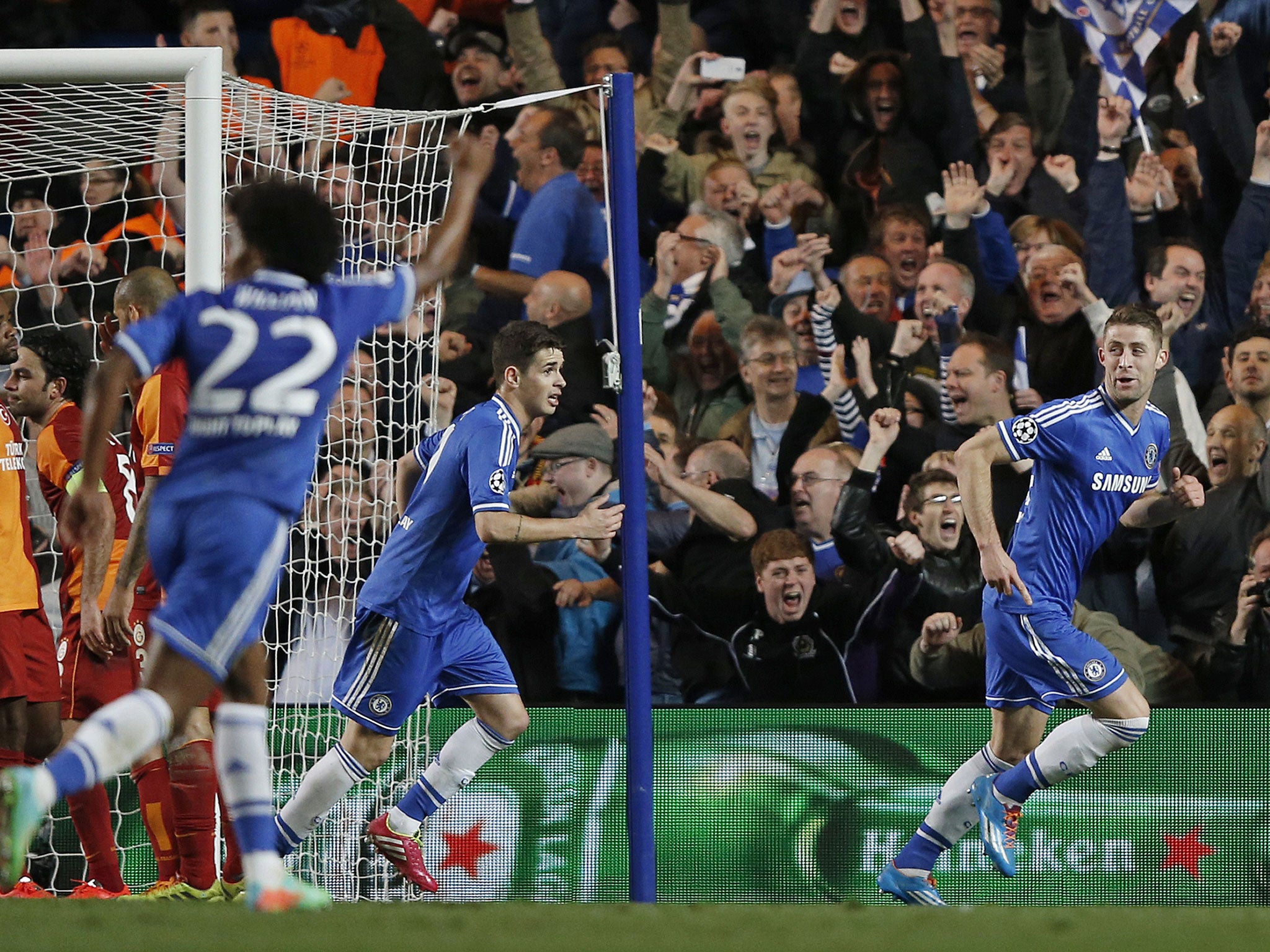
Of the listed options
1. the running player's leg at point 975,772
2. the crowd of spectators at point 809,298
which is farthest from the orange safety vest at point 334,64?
the running player's leg at point 975,772

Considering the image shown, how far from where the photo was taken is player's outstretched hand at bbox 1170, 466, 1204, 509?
19.4 ft

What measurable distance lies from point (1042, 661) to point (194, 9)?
5.65 metres

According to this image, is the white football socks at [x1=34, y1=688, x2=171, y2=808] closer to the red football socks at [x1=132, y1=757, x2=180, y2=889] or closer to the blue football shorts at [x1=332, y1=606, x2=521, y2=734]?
the blue football shorts at [x1=332, y1=606, x2=521, y2=734]

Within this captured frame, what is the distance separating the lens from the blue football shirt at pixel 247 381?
2.99 m

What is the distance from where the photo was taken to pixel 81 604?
4.76 metres

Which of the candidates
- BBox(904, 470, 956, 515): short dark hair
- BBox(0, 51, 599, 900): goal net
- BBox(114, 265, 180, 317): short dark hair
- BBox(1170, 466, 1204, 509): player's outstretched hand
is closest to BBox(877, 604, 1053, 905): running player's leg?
BBox(1170, 466, 1204, 509): player's outstretched hand

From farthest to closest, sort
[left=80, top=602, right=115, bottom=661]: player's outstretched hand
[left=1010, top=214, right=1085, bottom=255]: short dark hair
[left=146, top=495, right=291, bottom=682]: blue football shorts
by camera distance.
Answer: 1. [left=1010, top=214, right=1085, bottom=255]: short dark hair
2. [left=80, top=602, right=115, bottom=661]: player's outstretched hand
3. [left=146, top=495, right=291, bottom=682]: blue football shorts

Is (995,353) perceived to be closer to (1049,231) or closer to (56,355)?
(1049,231)

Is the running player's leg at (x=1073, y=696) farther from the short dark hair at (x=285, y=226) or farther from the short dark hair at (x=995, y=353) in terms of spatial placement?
the short dark hair at (x=285, y=226)

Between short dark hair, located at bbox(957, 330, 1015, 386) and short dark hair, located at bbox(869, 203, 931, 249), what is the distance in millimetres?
562

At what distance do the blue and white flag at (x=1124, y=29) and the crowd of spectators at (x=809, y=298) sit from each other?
2.5 inches

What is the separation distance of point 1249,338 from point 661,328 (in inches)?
106

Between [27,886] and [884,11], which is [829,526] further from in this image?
[27,886]

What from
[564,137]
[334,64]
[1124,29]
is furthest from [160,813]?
[1124,29]
